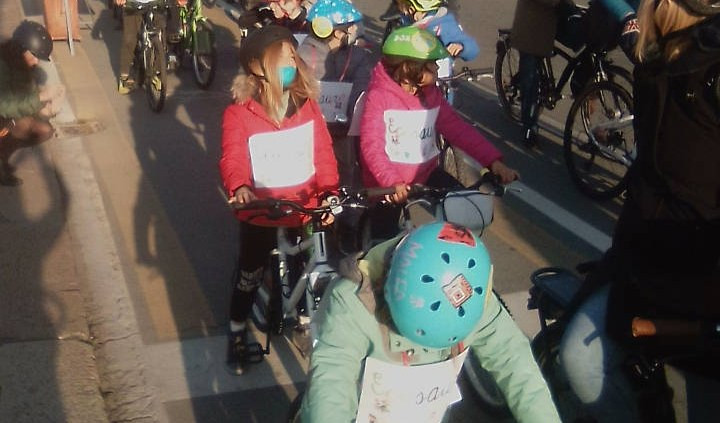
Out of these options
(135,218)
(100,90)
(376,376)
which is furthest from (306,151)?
(100,90)

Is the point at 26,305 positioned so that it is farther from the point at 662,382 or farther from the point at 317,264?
the point at 662,382

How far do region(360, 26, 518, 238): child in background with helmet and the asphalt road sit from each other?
44.6 inches

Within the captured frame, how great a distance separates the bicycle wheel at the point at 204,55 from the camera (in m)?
9.77

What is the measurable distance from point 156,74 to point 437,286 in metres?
7.08

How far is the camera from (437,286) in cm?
246

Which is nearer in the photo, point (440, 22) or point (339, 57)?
point (339, 57)

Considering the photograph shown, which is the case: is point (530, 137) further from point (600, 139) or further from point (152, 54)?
point (152, 54)

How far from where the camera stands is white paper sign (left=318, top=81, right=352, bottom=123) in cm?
617

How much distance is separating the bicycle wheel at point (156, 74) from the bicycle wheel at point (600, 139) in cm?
388

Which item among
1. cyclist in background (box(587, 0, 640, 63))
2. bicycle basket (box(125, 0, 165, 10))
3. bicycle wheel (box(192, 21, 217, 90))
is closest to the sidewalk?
bicycle basket (box(125, 0, 165, 10))

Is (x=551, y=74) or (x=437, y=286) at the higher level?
(x=437, y=286)

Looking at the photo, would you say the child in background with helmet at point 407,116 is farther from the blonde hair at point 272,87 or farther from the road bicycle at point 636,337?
the road bicycle at point 636,337

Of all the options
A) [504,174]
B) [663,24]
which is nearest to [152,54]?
[504,174]

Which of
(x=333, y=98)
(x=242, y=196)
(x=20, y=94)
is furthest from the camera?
(x=20, y=94)
